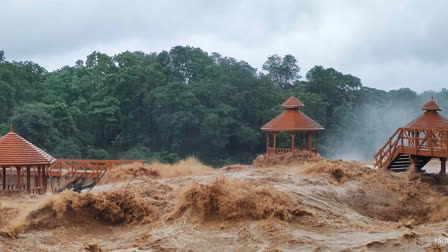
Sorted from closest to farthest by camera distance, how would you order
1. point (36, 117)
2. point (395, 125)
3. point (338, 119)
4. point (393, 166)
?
point (393, 166) < point (36, 117) < point (338, 119) < point (395, 125)

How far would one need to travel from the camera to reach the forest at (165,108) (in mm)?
43875

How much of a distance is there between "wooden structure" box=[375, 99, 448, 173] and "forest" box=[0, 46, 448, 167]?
68.2ft

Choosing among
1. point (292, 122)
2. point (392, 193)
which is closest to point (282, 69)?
point (292, 122)

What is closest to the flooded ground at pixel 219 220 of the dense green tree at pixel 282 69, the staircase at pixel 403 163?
the staircase at pixel 403 163

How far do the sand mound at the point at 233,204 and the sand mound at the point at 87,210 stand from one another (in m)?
1.24

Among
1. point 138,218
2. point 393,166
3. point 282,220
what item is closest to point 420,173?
point 393,166

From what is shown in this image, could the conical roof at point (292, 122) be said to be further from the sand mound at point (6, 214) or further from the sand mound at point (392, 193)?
the sand mound at point (6, 214)

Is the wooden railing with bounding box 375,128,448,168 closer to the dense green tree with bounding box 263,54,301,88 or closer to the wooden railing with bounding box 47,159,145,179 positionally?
the wooden railing with bounding box 47,159,145,179

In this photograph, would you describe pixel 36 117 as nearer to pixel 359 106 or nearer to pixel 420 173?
pixel 420 173

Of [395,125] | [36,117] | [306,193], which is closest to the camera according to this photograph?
[306,193]

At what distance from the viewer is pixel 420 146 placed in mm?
21125

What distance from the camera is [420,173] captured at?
21.8 metres

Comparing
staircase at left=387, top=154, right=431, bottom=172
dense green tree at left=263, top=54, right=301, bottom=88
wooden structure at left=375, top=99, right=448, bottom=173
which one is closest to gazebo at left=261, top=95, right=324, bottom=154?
wooden structure at left=375, top=99, right=448, bottom=173

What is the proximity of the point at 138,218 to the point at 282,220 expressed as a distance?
4077 mm
